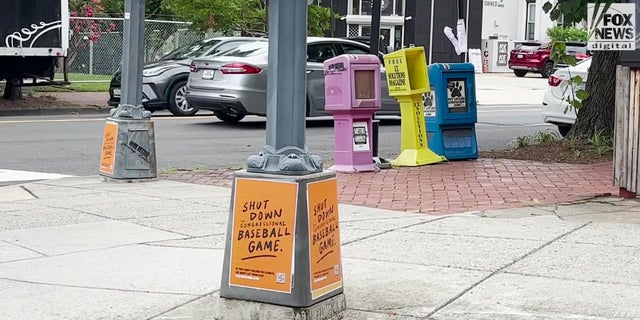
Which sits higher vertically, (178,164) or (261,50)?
(261,50)

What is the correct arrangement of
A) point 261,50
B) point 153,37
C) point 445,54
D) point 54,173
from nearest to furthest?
1. point 54,173
2. point 261,50
3. point 153,37
4. point 445,54

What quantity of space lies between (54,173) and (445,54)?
110 feet

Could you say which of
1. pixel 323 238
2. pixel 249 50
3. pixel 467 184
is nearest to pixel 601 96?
pixel 467 184

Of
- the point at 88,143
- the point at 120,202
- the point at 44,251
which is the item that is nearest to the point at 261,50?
the point at 88,143

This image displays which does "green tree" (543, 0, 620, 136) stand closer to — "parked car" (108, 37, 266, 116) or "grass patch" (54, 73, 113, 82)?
"parked car" (108, 37, 266, 116)

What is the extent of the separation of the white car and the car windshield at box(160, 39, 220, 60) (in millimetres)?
6467

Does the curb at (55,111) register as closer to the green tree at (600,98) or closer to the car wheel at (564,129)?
the car wheel at (564,129)

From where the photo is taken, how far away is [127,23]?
1044 centimetres

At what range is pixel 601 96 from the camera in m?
12.7

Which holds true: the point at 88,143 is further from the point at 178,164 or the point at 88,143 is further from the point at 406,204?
the point at 406,204

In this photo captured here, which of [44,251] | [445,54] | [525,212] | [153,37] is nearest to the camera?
[44,251]

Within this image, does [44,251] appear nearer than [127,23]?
Yes

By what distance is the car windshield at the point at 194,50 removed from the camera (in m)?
18.3

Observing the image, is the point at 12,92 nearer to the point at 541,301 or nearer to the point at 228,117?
the point at 228,117
